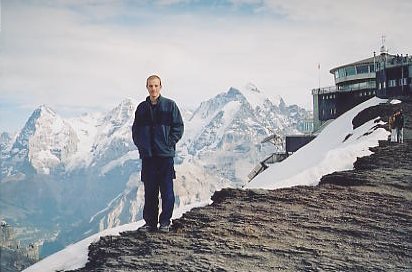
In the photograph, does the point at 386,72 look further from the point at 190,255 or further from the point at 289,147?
the point at 190,255

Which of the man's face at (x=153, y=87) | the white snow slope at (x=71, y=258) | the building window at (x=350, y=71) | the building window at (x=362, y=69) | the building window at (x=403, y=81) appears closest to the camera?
the man's face at (x=153, y=87)

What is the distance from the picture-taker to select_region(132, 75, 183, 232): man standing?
33.9ft

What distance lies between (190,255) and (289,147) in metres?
43.6

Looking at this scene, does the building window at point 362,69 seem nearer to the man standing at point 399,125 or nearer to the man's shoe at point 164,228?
the man standing at point 399,125

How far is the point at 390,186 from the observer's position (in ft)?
43.5

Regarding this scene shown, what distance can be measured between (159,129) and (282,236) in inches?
134

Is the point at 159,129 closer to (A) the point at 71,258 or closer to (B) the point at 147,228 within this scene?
(B) the point at 147,228

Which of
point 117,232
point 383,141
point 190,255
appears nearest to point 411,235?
point 190,255

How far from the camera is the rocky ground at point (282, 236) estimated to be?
31.6 feet

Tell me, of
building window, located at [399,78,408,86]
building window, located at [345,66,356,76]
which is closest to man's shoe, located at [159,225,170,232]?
building window, located at [399,78,408,86]

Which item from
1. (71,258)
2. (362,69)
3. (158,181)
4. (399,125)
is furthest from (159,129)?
(362,69)

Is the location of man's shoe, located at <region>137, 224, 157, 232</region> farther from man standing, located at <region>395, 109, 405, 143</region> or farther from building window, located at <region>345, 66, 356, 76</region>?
building window, located at <region>345, 66, 356, 76</region>

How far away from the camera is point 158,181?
1060cm

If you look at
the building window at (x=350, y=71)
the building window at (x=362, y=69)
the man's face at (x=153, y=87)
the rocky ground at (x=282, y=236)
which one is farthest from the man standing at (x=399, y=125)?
the building window at (x=350, y=71)
